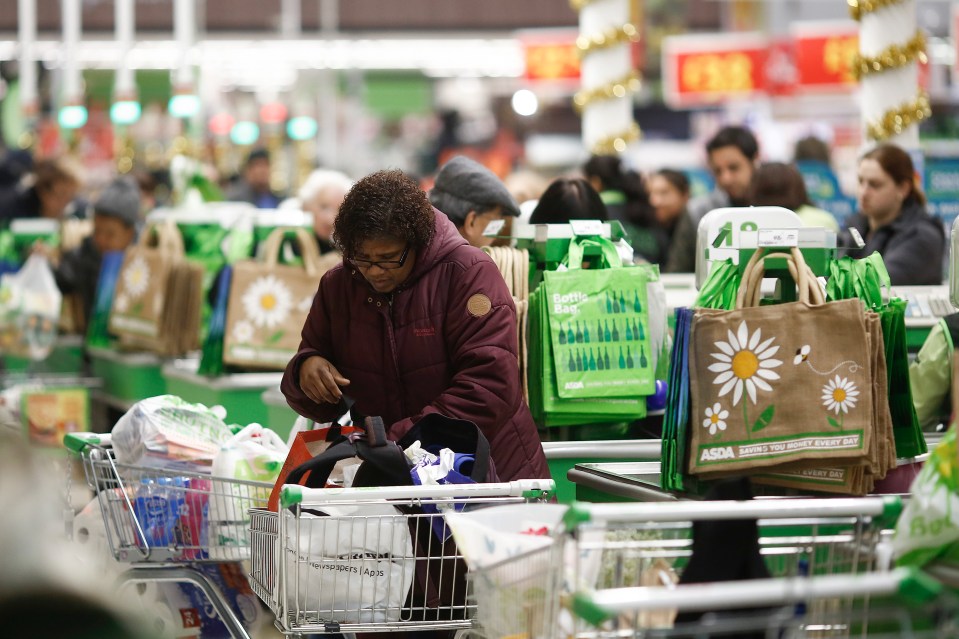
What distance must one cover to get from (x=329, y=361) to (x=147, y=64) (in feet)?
96.8

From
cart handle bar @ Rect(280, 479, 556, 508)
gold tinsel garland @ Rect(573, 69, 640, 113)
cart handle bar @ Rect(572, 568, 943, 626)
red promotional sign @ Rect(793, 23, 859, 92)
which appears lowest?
cart handle bar @ Rect(572, 568, 943, 626)

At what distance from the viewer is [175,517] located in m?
4.54

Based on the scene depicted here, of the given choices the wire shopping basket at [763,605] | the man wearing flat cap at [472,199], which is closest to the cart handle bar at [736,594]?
the wire shopping basket at [763,605]

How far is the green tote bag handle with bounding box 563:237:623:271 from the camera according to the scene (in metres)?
4.93

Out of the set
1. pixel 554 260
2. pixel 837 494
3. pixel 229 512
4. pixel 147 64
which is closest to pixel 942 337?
pixel 837 494

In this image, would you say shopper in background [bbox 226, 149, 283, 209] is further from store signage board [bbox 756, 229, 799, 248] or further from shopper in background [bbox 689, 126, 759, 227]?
store signage board [bbox 756, 229, 799, 248]

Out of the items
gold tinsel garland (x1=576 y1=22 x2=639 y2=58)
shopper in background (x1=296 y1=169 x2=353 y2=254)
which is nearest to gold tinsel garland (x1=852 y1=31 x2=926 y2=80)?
gold tinsel garland (x1=576 y1=22 x2=639 y2=58)

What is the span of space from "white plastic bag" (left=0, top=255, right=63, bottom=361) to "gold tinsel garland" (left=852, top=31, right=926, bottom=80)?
207 inches

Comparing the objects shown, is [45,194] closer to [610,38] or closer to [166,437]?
[610,38]

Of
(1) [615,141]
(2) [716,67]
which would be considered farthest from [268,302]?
(2) [716,67]

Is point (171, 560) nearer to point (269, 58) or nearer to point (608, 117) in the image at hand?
point (608, 117)

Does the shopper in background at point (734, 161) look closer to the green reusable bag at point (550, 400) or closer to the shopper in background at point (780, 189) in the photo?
the shopper in background at point (780, 189)

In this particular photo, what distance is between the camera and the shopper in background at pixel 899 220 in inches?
268

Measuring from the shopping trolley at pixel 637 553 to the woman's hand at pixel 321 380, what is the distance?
1.08 meters
